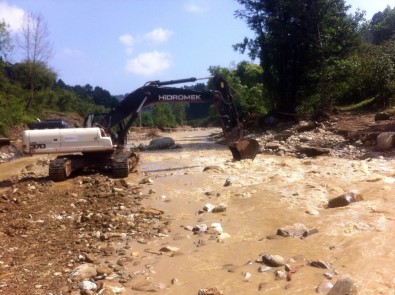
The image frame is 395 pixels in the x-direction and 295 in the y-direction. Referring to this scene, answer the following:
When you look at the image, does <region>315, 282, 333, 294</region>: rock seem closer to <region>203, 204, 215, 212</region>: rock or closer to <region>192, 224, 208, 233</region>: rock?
<region>192, 224, 208, 233</region>: rock

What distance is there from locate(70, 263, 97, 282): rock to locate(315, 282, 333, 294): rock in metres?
2.69

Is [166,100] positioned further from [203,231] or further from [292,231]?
[292,231]

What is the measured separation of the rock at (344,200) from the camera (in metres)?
7.75

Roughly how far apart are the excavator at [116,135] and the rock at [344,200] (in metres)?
5.22

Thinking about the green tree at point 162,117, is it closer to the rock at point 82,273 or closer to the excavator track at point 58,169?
the excavator track at point 58,169

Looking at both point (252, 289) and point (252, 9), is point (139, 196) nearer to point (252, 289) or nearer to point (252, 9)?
point (252, 289)

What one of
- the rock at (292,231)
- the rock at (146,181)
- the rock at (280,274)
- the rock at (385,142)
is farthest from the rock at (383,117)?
the rock at (280,274)

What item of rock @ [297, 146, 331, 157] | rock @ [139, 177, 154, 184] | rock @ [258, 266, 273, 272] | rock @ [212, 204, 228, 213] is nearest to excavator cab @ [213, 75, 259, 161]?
rock @ [297, 146, 331, 157]

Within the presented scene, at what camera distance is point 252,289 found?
4934mm

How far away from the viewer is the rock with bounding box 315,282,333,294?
4686 mm

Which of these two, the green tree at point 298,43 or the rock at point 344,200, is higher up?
the green tree at point 298,43

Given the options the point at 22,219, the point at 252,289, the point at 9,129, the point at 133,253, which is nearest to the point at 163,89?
the point at 22,219

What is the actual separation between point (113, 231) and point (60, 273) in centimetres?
173

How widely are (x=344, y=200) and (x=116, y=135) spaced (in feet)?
24.2
